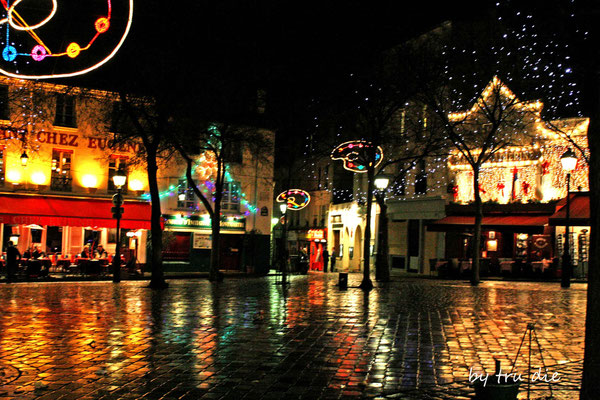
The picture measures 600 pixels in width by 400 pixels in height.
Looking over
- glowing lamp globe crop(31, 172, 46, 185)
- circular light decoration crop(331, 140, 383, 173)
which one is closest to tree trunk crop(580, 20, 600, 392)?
circular light decoration crop(331, 140, 383, 173)

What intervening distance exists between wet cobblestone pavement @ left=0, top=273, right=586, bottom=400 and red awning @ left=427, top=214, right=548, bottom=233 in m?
17.7

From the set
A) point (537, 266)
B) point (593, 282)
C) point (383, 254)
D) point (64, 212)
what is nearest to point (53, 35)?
point (64, 212)

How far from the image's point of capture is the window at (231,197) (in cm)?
4306

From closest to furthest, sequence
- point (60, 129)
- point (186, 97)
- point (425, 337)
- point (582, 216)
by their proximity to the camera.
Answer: point (425, 337) → point (186, 97) → point (582, 216) → point (60, 129)

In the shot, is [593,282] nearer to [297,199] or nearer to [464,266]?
[464,266]

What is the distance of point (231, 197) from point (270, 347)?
34.1m

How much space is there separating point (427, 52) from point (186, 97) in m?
10.6

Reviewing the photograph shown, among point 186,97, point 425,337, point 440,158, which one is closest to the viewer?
point 425,337

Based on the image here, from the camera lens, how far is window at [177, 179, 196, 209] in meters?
41.0

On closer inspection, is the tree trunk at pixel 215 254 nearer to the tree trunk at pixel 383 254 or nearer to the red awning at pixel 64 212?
the tree trunk at pixel 383 254

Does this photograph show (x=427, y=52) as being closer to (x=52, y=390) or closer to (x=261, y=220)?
(x=261, y=220)

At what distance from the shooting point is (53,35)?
3269 centimetres

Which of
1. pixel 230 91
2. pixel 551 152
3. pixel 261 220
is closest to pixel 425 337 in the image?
pixel 230 91

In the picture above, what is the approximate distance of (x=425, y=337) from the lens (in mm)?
10875
